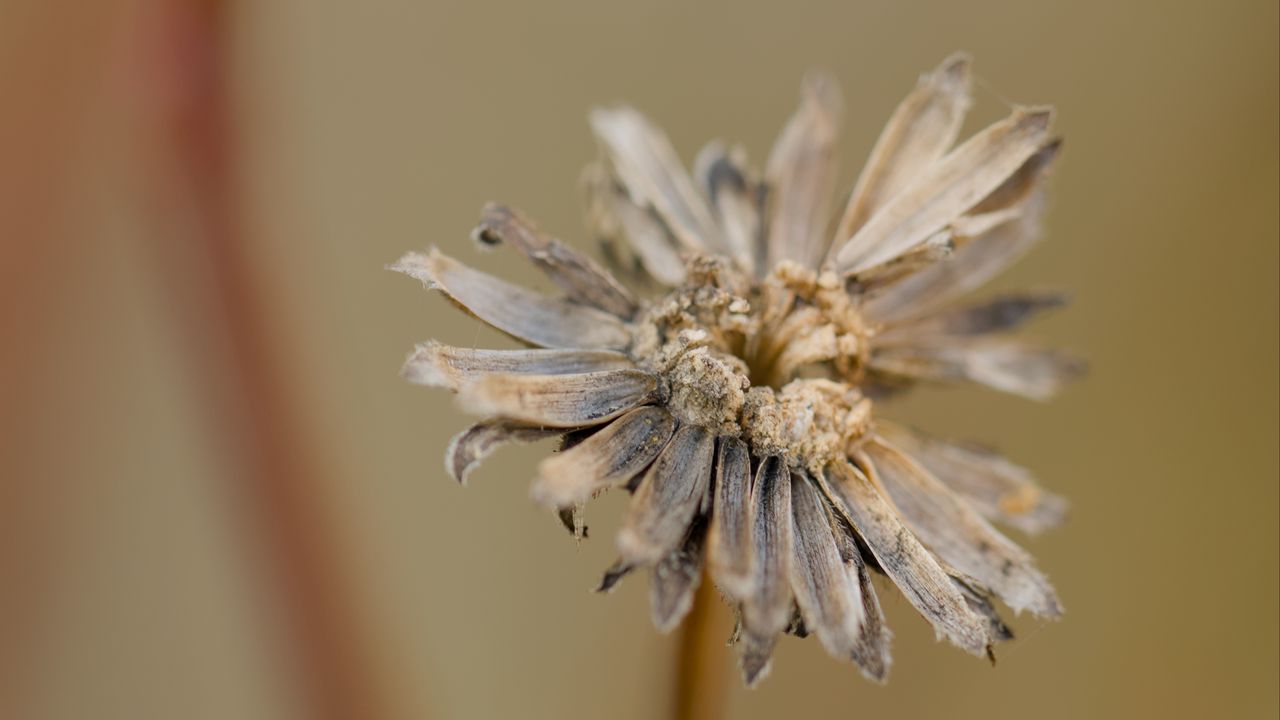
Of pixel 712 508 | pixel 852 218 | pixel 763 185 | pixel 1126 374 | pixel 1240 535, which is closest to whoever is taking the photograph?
pixel 712 508

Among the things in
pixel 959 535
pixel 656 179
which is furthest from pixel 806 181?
pixel 959 535

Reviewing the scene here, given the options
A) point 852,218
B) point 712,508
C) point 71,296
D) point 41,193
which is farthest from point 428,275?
point 71,296

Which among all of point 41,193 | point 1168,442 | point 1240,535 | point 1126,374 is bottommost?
point 1240,535

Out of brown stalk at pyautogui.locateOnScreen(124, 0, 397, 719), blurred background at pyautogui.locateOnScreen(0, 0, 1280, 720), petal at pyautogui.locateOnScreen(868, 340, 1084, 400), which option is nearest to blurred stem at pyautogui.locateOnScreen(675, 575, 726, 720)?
petal at pyautogui.locateOnScreen(868, 340, 1084, 400)

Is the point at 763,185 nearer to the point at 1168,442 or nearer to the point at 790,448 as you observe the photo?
the point at 790,448

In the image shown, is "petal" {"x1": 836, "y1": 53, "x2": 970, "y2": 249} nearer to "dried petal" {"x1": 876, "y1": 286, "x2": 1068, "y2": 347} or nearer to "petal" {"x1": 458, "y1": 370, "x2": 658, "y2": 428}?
"dried petal" {"x1": 876, "y1": 286, "x2": 1068, "y2": 347}

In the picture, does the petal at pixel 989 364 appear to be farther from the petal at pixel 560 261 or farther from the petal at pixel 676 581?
the petal at pixel 676 581
